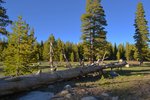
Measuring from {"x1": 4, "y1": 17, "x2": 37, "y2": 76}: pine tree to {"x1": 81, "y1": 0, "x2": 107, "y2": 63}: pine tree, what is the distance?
14.4 m

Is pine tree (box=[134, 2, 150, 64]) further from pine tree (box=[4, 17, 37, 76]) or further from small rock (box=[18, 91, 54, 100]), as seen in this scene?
small rock (box=[18, 91, 54, 100])

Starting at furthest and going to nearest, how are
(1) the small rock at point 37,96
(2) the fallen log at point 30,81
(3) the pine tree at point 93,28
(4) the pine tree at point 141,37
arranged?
(4) the pine tree at point 141,37 → (3) the pine tree at point 93,28 → (1) the small rock at point 37,96 → (2) the fallen log at point 30,81

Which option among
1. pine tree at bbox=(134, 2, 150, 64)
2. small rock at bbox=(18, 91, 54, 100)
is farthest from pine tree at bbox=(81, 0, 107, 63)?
small rock at bbox=(18, 91, 54, 100)

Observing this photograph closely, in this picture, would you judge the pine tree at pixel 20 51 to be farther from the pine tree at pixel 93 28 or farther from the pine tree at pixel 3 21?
the pine tree at pixel 93 28

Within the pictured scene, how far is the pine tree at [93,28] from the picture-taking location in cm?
4304

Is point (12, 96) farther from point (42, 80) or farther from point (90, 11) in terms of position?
point (90, 11)

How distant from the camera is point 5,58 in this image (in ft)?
90.9

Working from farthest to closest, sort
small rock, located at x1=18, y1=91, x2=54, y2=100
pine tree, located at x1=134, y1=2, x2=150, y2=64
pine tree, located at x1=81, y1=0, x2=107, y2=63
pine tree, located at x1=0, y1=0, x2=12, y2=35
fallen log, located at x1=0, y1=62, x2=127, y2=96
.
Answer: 1. pine tree, located at x1=134, y1=2, x2=150, y2=64
2. pine tree, located at x1=81, y1=0, x2=107, y2=63
3. pine tree, located at x1=0, y1=0, x2=12, y2=35
4. small rock, located at x1=18, y1=91, x2=54, y2=100
5. fallen log, located at x1=0, y1=62, x2=127, y2=96

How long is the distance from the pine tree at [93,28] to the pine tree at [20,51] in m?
14.4

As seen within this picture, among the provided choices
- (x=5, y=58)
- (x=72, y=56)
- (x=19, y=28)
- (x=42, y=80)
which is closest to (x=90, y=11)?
(x=19, y=28)

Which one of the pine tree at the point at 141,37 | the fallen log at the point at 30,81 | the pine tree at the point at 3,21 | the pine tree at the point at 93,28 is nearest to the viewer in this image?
the fallen log at the point at 30,81

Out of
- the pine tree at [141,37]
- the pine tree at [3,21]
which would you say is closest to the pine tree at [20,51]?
the pine tree at [3,21]

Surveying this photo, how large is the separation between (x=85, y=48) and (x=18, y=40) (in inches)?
633

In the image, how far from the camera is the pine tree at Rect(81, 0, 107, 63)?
43041 mm
